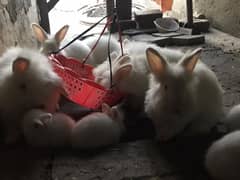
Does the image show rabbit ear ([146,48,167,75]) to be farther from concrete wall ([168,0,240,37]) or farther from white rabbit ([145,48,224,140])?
concrete wall ([168,0,240,37])

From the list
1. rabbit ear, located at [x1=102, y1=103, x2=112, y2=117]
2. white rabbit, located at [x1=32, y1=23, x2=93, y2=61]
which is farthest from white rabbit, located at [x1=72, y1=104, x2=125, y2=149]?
white rabbit, located at [x1=32, y1=23, x2=93, y2=61]

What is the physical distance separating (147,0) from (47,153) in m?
4.13

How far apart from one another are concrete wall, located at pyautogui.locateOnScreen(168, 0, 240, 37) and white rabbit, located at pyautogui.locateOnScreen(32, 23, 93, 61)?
58.3 inches

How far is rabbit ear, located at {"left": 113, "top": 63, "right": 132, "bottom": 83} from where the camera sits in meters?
1.87

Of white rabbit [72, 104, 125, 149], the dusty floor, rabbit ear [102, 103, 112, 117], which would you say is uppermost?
rabbit ear [102, 103, 112, 117]

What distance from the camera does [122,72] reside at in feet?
6.19

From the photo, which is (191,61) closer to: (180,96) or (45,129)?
(180,96)

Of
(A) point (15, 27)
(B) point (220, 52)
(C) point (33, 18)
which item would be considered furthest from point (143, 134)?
(C) point (33, 18)

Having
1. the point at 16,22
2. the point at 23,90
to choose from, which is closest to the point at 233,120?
the point at 23,90

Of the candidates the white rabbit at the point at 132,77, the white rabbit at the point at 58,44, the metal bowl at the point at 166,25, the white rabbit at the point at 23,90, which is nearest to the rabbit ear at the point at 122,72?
the white rabbit at the point at 132,77

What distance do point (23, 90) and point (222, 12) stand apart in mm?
2395

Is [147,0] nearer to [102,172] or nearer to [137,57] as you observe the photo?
[137,57]

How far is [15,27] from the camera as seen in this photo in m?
2.58

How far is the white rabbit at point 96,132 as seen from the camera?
5.39ft
